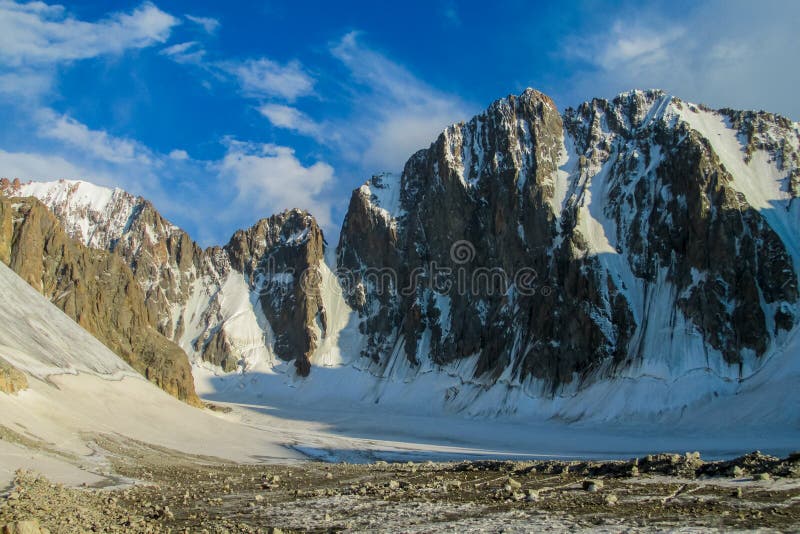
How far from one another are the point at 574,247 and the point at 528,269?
1166 centimetres

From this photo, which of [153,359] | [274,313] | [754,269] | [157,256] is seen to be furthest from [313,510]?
[157,256]

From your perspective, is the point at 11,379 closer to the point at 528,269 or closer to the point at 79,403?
the point at 79,403

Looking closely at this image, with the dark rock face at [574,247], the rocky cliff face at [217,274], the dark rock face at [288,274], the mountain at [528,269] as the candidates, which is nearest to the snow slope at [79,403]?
the mountain at [528,269]

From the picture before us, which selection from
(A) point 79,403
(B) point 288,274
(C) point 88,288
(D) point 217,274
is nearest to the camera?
(A) point 79,403

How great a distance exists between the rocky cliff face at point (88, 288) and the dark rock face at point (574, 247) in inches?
2193

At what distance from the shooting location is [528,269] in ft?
394

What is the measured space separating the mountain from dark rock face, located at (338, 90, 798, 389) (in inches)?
13.7

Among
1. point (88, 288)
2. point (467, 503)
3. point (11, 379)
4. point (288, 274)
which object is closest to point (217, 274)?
point (288, 274)

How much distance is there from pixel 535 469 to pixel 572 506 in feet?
34.0

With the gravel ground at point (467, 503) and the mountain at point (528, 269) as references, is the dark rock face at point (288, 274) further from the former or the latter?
the gravel ground at point (467, 503)

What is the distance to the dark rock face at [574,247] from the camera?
95.6 metres

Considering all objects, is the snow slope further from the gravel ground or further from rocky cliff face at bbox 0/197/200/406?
rocky cliff face at bbox 0/197/200/406

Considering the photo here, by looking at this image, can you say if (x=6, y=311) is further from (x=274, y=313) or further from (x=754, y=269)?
(x=274, y=313)

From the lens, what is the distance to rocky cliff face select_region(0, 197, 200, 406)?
83650 mm
